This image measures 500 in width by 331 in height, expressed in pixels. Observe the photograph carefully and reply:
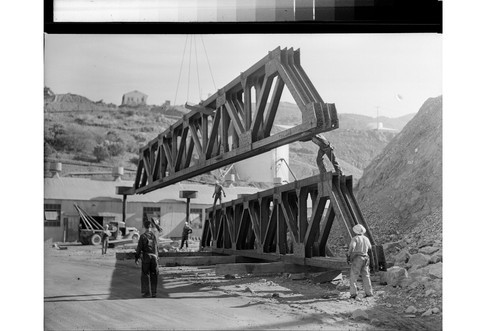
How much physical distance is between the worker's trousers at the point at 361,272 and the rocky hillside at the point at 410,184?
2037 millimetres

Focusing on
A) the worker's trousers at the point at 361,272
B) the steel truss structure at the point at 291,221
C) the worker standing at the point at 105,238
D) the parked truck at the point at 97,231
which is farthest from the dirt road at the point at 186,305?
the steel truss structure at the point at 291,221

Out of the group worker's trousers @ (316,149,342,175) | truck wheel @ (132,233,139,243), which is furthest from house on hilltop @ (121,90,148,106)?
worker's trousers @ (316,149,342,175)

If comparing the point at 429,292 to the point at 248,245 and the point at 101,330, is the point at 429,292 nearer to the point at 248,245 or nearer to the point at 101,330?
the point at 101,330

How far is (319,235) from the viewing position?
33.4ft

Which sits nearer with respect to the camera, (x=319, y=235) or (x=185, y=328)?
(x=185, y=328)

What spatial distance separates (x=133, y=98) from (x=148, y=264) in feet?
8.38

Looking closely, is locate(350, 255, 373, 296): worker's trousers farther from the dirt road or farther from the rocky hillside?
the rocky hillside

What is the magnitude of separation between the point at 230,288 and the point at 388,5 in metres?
5.19

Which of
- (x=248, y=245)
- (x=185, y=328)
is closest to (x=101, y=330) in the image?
(x=185, y=328)

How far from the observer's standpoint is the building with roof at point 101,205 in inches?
331

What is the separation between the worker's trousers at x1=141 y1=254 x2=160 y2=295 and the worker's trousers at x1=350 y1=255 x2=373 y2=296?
→ 2.93 m

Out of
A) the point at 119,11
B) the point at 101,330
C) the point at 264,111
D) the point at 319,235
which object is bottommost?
the point at 101,330

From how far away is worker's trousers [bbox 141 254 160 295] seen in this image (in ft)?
27.5

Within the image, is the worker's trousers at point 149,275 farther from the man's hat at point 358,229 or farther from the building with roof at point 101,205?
the man's hat at point 358,229
